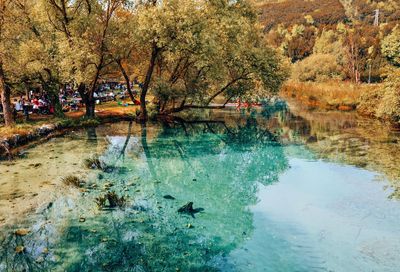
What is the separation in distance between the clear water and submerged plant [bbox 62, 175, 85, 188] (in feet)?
1.24

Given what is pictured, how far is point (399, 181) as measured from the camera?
18.6 m

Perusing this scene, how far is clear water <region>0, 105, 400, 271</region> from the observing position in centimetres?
1086

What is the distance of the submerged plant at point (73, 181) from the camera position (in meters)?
16.8

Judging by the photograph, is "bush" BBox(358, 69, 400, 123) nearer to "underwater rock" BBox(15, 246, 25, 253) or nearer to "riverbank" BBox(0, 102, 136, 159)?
"riverbank" BBox(0, 102, 136, 159)

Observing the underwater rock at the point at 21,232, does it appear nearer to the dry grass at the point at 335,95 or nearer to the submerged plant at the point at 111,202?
the submerged plant at the point at 111,202

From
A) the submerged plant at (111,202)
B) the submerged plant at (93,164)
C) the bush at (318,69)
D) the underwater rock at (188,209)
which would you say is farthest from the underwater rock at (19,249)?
the bush at (318,69)

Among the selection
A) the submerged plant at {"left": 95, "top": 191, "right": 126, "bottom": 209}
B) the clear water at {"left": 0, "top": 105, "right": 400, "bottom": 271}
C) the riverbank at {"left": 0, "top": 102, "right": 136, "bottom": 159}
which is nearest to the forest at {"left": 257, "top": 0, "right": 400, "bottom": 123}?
the clear water at {"left": 0, "top": 105, "right": 400, "bottom": 271}

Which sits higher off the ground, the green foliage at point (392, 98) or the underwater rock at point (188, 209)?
the green foliage at point (392, 98)

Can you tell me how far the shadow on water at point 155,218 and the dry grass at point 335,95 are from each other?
27.0 metres

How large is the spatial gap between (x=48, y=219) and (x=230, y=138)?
18831mm

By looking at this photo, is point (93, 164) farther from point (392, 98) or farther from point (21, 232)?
point (392, 98)

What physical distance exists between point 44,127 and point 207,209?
17.5 meters

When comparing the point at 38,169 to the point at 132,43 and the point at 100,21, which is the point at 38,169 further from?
the point at 100,21

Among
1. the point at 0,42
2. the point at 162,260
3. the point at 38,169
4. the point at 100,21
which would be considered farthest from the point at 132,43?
the point at 162,260
